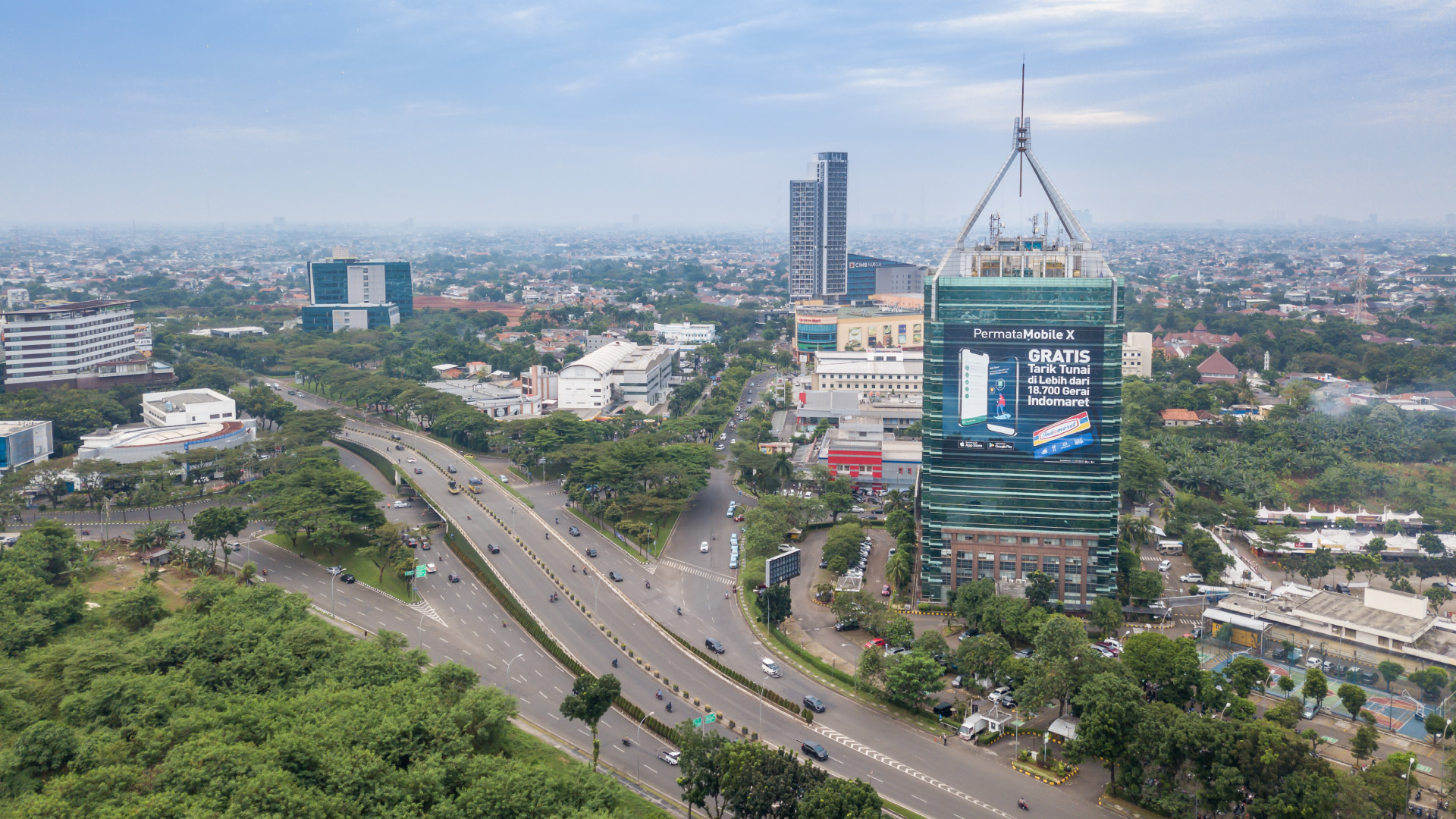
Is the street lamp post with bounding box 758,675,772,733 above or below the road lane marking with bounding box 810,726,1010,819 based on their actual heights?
above

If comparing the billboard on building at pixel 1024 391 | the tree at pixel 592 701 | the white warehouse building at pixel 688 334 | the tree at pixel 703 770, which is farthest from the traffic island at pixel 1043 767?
the white warehouse building at pixel 688 334

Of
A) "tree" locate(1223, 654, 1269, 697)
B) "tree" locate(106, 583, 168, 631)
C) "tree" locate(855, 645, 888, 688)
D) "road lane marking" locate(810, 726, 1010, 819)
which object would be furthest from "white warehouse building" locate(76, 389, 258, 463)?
"tree" locate(1223, 654, 1269, 697)

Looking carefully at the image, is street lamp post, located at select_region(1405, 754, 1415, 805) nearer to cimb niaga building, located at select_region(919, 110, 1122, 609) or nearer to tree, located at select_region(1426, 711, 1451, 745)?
tree, located at select_region(1426, 711, 1451, 745)

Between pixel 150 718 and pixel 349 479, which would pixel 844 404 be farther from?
pixel 150 718

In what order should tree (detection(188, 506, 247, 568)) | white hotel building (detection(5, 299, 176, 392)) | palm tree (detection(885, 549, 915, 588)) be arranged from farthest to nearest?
white hotel building (detection(5, 299, 176, 392)), tree (detection(188, 506, 247, 568)), palm tree (detection(885, 549, 915, 588))

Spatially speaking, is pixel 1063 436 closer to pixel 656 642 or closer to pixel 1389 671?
pixel 1389 671

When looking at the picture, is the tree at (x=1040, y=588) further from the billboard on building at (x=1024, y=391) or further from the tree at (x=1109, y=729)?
the tree at (x=1109, y=729)
